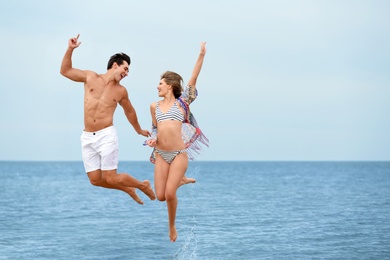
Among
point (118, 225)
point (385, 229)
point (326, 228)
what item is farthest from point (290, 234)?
point (118, 225)

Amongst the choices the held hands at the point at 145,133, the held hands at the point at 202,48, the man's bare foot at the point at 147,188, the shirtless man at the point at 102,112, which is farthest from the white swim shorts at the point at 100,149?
the held hands at the point at 202,48

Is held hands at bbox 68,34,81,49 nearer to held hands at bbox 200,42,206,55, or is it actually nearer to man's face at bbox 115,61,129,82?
man's face at bbox 115,61,129,82

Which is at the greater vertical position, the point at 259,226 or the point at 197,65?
the point at 197,65

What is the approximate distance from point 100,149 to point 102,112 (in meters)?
0.57

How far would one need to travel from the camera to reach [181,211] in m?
57.7

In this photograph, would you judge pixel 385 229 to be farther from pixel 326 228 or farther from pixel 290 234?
pixel 290 234

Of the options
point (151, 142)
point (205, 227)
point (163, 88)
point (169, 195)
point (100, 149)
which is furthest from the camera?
point (205, 227)

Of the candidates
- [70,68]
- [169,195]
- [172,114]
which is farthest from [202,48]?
[169,195]

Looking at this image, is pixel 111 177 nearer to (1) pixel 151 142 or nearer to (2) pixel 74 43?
(1) pixel 151 142

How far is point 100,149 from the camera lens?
1025 cm

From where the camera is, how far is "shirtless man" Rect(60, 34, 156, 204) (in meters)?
10.1

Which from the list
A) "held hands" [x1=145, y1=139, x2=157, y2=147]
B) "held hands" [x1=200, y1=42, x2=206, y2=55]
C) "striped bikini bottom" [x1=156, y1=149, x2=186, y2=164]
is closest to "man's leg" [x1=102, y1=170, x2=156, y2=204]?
"striped bikini bottom" [x1=156, y1=149, x2=186, y2=164]

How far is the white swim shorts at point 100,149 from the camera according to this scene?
33.6 ft

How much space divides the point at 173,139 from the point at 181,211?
48.1m
